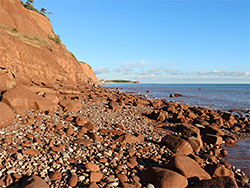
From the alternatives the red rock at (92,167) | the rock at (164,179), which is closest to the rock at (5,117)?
the red rock at (92,167)

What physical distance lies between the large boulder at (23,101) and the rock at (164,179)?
741 centimetres

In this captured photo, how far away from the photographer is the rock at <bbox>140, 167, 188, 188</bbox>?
16.2 feet

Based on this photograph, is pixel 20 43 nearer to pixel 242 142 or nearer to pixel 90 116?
pixel 90 116

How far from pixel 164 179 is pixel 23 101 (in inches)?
332

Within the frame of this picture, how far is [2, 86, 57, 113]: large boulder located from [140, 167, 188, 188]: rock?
7.41 metres

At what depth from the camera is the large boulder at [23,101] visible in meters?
8.84

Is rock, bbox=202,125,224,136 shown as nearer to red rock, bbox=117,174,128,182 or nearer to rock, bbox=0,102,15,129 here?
red rock, bbox=117,174,128,182

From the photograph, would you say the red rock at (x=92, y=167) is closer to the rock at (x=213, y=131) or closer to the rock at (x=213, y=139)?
the rock at (x=213, y=139)

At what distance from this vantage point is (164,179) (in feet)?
16.3

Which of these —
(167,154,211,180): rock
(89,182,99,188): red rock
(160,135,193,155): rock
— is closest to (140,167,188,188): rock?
(167,154,211,180): rock

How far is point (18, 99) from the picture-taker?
915cm

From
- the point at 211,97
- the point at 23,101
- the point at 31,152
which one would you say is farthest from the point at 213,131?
the point at 211,97

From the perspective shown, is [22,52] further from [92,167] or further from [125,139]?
A: [92,167]

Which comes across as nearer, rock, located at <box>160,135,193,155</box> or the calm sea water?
rock, located at <box>160,135,193,155</box>
